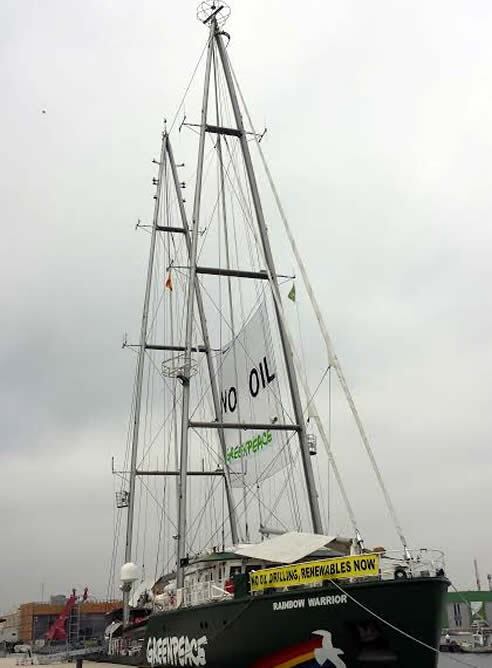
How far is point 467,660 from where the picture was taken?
239 feet

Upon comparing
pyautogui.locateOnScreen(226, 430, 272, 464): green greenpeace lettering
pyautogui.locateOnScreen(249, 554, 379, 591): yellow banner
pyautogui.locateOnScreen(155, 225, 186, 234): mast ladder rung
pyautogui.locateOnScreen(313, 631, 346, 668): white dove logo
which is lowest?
pyautogui.locateOnScreen(313, 631, 346, 668): white dove logo

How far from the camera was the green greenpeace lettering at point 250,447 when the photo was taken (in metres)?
25.9

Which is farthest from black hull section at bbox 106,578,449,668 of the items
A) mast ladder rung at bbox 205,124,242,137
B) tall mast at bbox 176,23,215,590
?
mast ladder rung at bbox 205,124,242,137

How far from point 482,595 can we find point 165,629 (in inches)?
4164

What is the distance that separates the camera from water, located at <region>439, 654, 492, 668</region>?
59697mm

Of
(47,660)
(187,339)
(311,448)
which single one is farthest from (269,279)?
(47,660)

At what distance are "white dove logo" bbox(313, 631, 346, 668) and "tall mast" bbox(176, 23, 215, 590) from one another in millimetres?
8315

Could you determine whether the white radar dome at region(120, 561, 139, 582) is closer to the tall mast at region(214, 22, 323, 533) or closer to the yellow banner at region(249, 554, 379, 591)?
the tall mast at region(214, 22, 323, 533)

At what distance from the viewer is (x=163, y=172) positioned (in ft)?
140

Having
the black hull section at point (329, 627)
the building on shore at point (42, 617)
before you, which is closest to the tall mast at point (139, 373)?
the black hull section at point (329, 627)

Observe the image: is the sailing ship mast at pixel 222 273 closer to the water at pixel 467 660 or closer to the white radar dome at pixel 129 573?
the white radar dome at pixel 129 573

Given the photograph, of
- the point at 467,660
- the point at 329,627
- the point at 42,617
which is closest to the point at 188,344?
the point at 329,627

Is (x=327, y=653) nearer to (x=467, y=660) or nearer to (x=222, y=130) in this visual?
(x=222, y=130)

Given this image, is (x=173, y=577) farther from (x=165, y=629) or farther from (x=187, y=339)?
(x=187, y=339)
